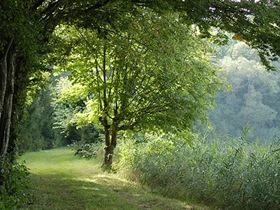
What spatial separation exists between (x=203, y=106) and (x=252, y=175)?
19.9 feet

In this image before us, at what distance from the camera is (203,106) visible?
17453 millimetres

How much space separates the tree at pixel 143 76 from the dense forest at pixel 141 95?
43 millimetres

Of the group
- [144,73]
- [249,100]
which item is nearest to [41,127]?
[144,73]

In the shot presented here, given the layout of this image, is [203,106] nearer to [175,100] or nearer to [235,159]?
[175,100]

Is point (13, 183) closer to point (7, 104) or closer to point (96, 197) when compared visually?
point (7, 104)

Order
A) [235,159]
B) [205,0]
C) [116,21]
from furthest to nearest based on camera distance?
[235,159]
[116,21]
[205,0]

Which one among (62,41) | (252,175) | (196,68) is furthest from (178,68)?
(252,175)

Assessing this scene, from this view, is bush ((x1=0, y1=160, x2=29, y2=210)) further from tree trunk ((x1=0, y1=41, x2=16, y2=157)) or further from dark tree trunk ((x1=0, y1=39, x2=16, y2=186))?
tree trunk ((x1=0, y1=41, x2=16, y2=157))

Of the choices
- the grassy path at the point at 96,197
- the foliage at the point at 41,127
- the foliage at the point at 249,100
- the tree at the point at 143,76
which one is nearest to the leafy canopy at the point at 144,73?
the tree at the point at 143,76

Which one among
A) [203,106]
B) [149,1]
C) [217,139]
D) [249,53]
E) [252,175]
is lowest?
[252,175]

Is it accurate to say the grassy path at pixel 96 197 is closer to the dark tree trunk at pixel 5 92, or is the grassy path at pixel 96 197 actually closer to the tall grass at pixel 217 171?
the tall grass at pixel 217 171

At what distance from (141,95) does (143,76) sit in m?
0.72

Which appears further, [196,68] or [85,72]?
[85,72]

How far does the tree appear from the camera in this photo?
45.4 ft
